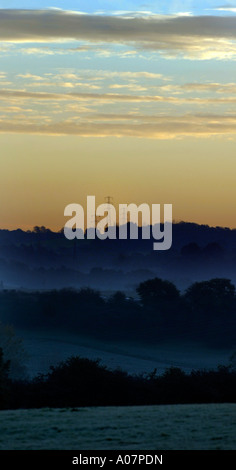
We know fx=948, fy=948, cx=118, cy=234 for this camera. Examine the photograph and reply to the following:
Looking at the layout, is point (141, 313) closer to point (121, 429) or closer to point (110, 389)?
point (110, 389)

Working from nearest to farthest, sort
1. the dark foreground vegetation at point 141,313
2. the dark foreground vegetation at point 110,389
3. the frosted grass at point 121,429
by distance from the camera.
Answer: the frosted grass at point 121,429 → the dark foreground vegetation at point 110,389 → the dark foreground vegetation at point 141,313

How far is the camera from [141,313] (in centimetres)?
14438

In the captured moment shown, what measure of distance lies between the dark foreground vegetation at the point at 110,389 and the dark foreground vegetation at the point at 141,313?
249 ft

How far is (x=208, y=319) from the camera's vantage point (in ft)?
468

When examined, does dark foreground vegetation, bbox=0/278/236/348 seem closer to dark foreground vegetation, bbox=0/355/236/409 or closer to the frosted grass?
dark foreground vegetation, bbox=0/355/236/409

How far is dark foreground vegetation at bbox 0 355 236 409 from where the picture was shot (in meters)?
48.6

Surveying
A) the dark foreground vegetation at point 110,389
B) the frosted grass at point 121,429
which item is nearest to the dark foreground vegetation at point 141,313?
the dark foreground vegetation at point 110,389

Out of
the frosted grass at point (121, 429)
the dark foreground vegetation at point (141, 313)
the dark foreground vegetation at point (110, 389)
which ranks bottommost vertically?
the frosted grass at point (121, 429)

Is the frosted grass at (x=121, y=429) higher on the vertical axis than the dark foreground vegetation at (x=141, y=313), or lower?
lower

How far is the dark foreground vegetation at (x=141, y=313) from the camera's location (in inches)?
5310

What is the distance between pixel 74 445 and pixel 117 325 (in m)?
119

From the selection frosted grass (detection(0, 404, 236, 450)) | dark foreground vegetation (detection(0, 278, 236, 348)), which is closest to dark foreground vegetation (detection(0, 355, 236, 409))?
frosted grass (detection(0, 404, 236, 450))

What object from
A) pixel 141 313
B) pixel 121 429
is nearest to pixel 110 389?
pixel 121 429

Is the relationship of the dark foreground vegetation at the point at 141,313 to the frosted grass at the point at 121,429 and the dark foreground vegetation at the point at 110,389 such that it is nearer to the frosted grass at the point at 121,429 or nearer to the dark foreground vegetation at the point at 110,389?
the dark foreground vegetation at the point at 110,389
